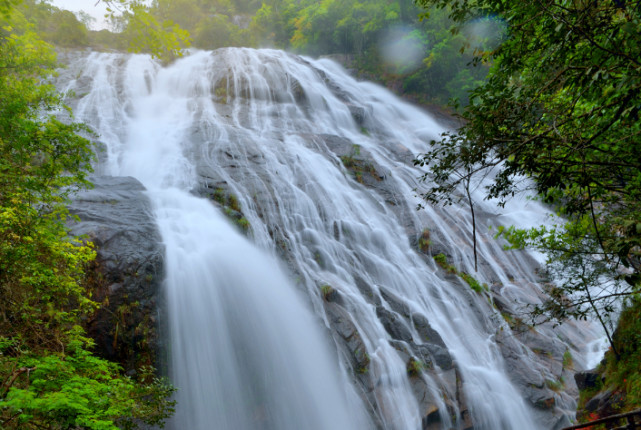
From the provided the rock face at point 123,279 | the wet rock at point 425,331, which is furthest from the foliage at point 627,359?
the rock face at point 123,279

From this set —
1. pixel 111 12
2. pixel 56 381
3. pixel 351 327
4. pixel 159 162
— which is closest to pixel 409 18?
pixel 159 162

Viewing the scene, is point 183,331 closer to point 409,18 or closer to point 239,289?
point 239,289

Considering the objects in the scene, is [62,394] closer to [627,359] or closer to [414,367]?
[414,367]

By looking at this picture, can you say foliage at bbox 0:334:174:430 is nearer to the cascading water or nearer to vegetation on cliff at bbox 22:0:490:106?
the cascading water

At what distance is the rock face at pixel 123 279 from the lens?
22.8 feet

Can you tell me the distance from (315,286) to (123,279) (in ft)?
14.0

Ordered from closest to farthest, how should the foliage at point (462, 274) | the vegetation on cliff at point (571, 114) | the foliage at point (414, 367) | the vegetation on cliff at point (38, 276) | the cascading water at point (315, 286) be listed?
the vegetation on cliff at point (571, 114)
the vegetation on cliff at point (38, 276)
the cascading water at point (315, 286)
the foliage at point (414, 367)
the foliage at point (462, 274)

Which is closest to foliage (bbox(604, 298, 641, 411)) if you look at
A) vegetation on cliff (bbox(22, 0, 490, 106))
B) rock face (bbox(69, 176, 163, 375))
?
rock face (bbox(69, 176, 163, 375))

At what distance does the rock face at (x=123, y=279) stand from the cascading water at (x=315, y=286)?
1.24 feet

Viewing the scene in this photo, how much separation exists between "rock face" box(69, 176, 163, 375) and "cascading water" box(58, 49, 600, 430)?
14.8 inches

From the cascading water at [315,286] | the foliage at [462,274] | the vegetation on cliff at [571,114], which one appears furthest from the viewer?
the foliage at [462,274]

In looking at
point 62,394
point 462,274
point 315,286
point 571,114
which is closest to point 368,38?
point 462,274

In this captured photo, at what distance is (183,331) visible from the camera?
25.0ft

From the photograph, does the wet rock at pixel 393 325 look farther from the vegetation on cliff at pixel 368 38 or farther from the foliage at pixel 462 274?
the vegetation on cliff at pixel 368 38
